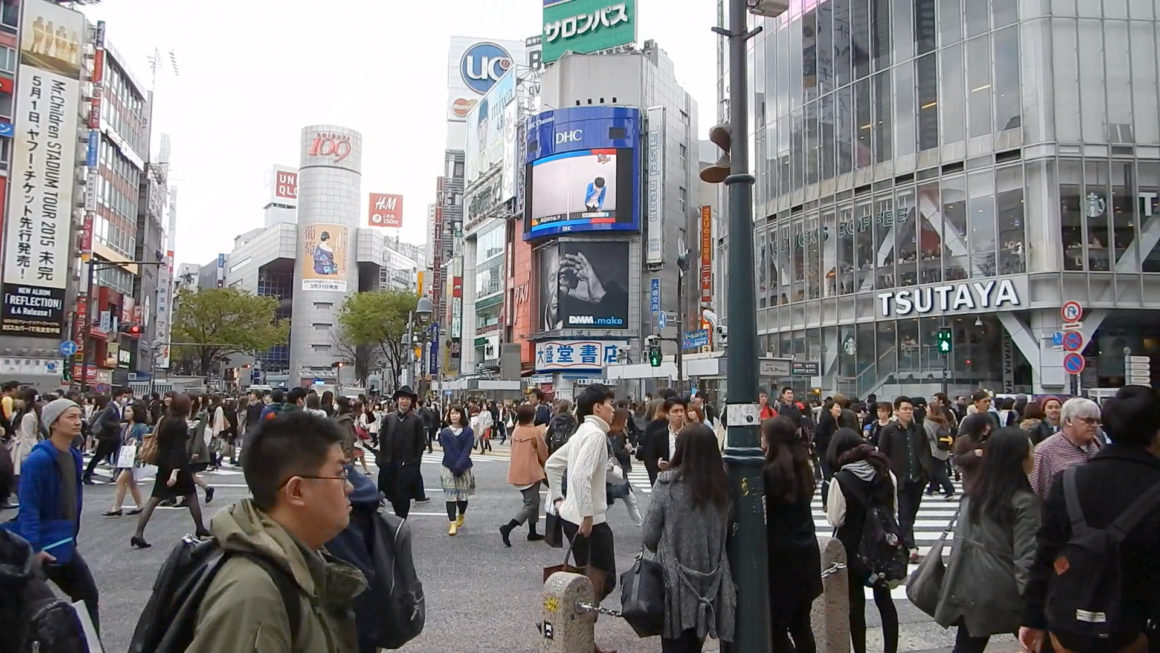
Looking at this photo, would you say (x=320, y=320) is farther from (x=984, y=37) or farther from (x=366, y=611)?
(x=366, y=611)

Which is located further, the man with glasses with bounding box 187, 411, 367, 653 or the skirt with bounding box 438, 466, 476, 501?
the skirt with bounding box 438, 466, 476, 501

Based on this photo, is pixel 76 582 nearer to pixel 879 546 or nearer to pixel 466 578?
pixel 466 578

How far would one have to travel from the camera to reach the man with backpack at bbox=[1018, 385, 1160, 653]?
10.4ft

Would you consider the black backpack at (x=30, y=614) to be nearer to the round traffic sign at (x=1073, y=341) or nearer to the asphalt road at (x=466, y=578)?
the asphalt road at (x=466, y=578)

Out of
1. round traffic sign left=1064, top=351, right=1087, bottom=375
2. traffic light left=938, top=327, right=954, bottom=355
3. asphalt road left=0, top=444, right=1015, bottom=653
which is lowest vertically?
asphalt road left=0, top=444, right=1015, bottom=653

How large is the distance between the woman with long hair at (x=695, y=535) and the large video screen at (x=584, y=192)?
55.0m

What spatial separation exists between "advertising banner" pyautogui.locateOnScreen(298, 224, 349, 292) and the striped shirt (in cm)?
11677

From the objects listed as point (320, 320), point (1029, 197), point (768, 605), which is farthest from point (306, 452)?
point (320, 320)

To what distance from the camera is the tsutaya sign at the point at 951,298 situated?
95.0 ft

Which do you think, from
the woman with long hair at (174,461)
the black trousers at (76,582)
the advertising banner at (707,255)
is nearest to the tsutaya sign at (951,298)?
the advertising banner at (707,255)

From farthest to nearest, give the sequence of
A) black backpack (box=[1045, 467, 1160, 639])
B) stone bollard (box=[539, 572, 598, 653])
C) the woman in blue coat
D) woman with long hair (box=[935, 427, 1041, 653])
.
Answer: the woman in blue coat → stone bollard (box=[539, 572, 598, 653]) → woman with long hair (box=[935, 427, 1041, 653]) → black backpack (box=[1045, 467, 1160, 639])

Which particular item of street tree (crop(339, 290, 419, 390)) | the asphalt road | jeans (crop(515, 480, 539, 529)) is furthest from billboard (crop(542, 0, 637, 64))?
jeans (crop(515, 480, 539, 529))

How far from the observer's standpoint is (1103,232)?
94.1 feet

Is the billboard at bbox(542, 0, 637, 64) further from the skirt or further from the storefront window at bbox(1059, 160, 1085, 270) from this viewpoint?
the skirt
